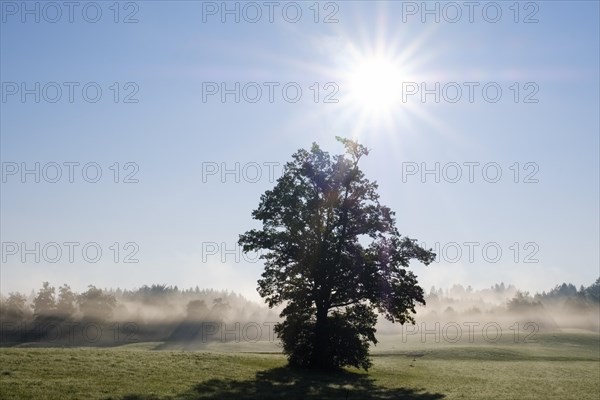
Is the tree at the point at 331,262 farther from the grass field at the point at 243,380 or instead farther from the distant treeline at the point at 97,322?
the distant treeline at the point at 97,322

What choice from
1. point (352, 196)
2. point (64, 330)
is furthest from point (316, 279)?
point (64, 330)

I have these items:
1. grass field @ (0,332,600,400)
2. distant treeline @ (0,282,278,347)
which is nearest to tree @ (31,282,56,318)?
distant treeline @ (0,282,278,347)

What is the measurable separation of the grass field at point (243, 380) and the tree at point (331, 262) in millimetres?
3403

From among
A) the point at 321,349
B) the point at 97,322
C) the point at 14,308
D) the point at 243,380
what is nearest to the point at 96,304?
the point at 97,322

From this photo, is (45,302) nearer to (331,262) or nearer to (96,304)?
(96,304)

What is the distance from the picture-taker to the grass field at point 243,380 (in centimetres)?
2811

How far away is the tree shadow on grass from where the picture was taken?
29.4 m

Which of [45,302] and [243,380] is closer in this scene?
[243,380]

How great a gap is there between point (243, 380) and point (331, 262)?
14.8 metres

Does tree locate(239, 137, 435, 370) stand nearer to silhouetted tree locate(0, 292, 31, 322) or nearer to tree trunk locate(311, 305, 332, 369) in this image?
tree trunk locate(311, 305, 332, 369)

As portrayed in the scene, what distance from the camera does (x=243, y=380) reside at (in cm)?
3594

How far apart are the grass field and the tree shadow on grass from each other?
0.19 feet

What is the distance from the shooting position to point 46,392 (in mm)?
25469

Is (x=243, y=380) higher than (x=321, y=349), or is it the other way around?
(x=321, y=349)
